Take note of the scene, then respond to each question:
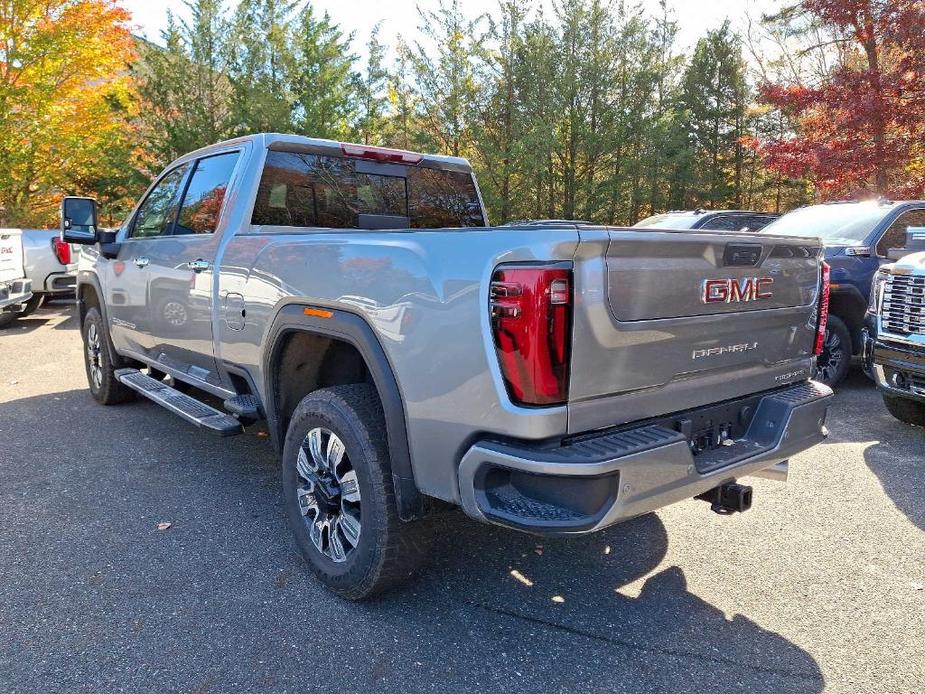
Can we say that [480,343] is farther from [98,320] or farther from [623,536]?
[98,320]

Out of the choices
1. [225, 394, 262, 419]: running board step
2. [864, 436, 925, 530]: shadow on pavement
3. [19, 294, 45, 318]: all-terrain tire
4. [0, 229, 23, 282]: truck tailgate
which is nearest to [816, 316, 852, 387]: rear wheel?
[864, 436, 925, 530]: shadow on pavement

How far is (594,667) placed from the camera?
2525 millimetres

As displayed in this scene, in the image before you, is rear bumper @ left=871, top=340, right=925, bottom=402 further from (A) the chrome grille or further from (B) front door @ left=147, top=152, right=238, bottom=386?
(B) front door @ left=147, top=152, right=238, bottom=386

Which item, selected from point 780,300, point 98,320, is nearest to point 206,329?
point 98,320

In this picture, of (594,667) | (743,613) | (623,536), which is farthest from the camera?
(623,536)

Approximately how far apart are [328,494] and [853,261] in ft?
19.0

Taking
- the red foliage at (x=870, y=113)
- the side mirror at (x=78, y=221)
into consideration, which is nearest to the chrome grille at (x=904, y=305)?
the side mirror at (x=78, y=221)

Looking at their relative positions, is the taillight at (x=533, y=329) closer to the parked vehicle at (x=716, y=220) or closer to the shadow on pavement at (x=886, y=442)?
the shadow on pavement at (x=886, y=442)

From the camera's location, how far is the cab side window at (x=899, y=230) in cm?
690

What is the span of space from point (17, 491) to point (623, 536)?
3.45m

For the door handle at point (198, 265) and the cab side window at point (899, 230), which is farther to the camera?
the cab side window at point (899, 230)

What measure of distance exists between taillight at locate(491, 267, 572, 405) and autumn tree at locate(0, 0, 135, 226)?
54.2 feet

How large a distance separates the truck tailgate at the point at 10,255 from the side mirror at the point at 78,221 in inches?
251

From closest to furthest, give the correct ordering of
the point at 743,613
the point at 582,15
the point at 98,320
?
the point at 743,613 → the point at 98,320 → the point at 582,15
